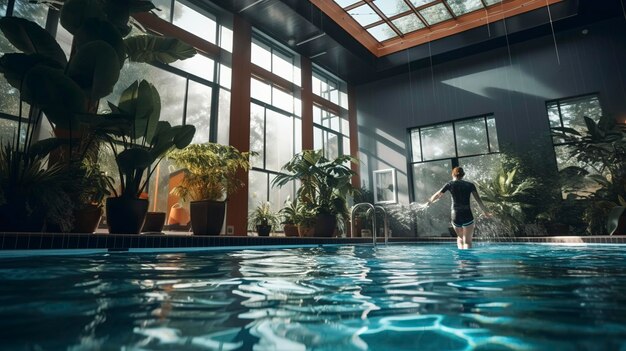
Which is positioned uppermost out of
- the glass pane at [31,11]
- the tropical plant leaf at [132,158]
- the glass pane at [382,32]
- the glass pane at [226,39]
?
the glass pane at [382,32]

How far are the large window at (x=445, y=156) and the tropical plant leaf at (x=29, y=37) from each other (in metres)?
9.41

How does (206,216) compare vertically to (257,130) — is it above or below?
below

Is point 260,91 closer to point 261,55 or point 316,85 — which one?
point 261,55

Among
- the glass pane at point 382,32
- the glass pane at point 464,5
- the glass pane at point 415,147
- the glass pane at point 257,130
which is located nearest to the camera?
the glass pane at point 464,5

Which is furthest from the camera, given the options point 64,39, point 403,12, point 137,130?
point 403,12

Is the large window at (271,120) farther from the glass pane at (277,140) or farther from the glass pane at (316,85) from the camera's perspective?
the glass pane at (316,85)

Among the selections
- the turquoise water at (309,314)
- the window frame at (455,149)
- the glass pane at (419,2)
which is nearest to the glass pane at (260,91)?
the glass pane at (419,2)

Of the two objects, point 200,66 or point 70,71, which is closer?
point 70,71

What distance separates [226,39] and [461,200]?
6.70 metres

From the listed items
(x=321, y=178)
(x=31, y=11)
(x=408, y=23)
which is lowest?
(x=321, y=178)

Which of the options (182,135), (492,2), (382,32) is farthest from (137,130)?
(492,2)

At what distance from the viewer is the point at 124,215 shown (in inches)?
153

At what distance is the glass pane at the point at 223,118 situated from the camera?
8062mm

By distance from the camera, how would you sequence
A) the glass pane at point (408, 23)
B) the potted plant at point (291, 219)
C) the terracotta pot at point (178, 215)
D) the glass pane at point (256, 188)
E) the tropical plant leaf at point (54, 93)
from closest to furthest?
1. the tropical plant leaf at point (54, 93)
2. the terracotta pot at point (178, 215)
3. the potted plant at point (291, 219)
4. the glass pane at point (256, 188)
5. the glass pane at point (408, 23)
